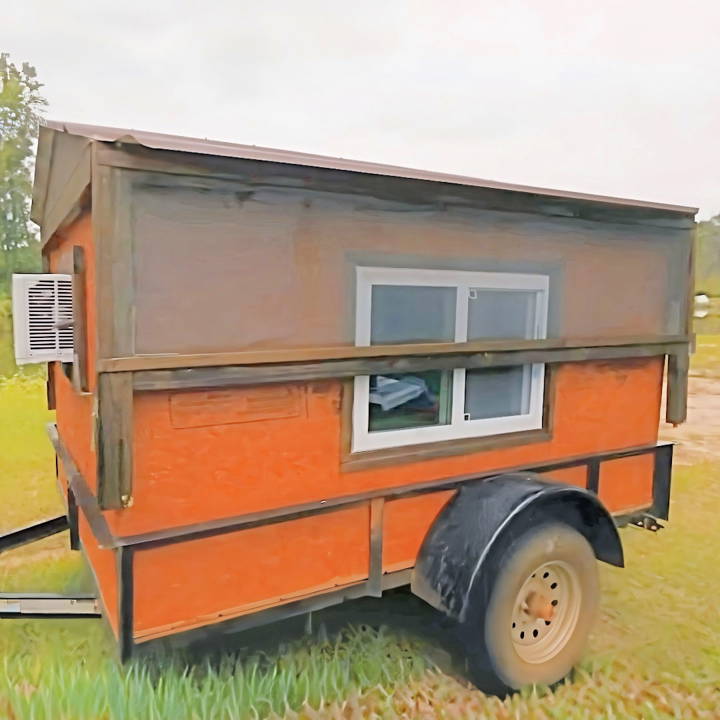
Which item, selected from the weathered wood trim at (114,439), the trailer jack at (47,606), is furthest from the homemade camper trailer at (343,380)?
the trailer jack at (47,606)

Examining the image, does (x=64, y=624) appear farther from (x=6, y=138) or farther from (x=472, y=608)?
(x=6, y=138)

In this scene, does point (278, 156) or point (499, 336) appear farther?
point (499, 336)

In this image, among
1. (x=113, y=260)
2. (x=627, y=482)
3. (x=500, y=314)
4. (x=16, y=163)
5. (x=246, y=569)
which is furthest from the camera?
(x=16, y=163)

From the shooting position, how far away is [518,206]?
2.79 metres

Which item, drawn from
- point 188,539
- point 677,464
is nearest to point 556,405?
point 188,539

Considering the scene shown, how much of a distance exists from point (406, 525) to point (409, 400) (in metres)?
0.52

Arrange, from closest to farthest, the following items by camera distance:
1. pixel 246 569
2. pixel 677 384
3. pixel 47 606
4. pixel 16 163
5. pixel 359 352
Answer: pixel 246 569 < pixel 359 352 < pixel 47 606 < pixel 677 384 < pixel 16 163

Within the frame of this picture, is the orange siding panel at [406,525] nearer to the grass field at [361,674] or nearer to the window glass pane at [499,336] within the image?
the window glass pane at [499,336]

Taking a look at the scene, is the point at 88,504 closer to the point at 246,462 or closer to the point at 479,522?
the point at 246,462

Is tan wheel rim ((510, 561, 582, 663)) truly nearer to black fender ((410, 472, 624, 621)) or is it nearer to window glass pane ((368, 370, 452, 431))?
black fender ((410, 472, 624, 621))

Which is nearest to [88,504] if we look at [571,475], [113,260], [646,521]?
[113,260]

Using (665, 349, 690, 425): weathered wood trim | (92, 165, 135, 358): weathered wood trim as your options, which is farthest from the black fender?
(92, 165, 135, 358): weathered wood trim

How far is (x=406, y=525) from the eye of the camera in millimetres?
2672

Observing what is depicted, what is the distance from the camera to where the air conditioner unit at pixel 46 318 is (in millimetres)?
2357
